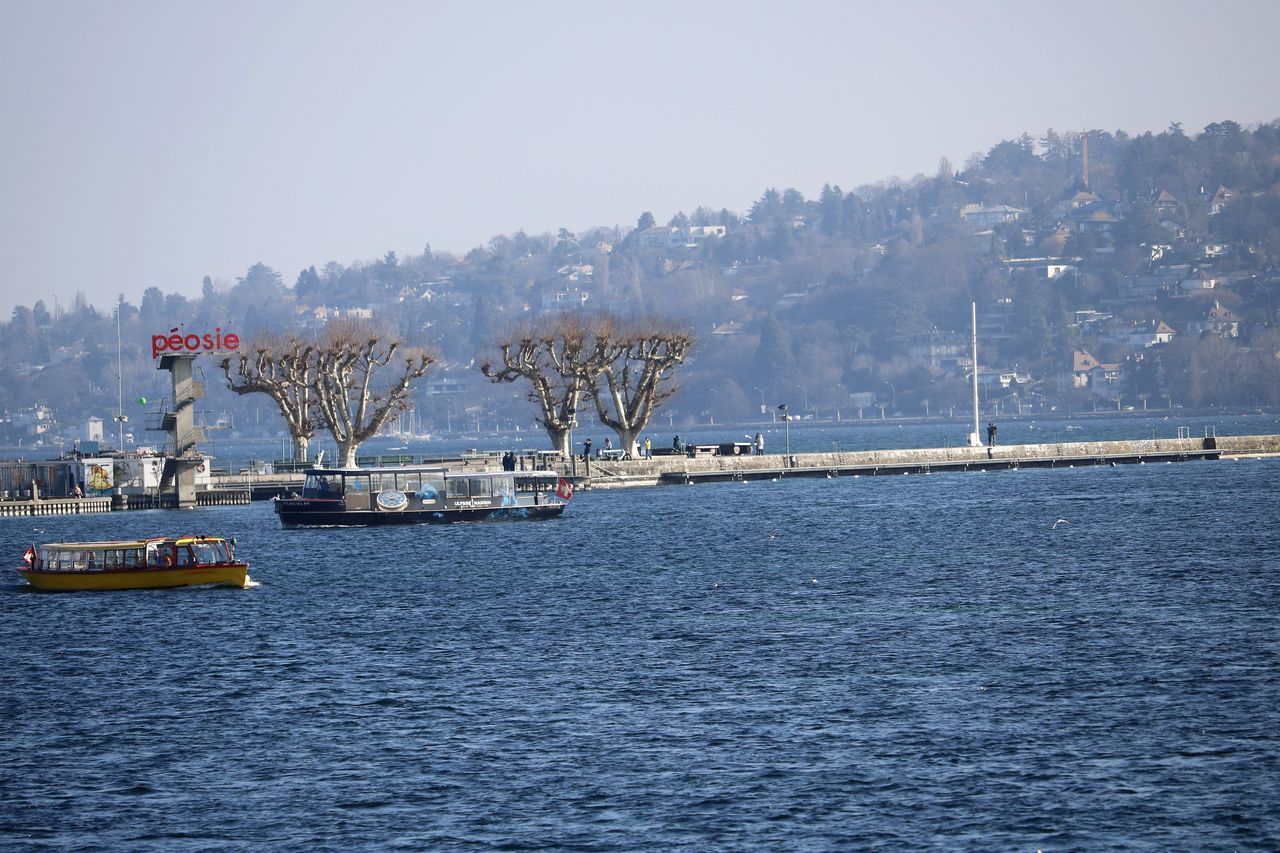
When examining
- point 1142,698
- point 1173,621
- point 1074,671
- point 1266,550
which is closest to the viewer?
point 1142,698

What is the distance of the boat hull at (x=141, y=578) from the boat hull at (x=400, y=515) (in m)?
21.5

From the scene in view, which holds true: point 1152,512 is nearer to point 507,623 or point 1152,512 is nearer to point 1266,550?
point 1266,550

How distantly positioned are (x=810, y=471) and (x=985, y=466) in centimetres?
1235

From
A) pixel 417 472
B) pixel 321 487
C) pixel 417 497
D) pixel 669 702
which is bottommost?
pixel 669 702

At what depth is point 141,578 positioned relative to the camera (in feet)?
185

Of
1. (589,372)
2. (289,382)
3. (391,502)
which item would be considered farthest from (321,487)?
(589,372)

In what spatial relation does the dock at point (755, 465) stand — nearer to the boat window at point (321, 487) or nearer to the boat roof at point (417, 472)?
the boat roof at point (417, 472)

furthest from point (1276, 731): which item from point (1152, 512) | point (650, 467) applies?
point (650, 467)

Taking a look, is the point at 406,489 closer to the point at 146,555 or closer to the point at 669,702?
the point at 146,555

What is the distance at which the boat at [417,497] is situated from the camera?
3120 inches

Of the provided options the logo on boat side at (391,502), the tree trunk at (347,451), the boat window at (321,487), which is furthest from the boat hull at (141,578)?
the tree trunk at (347,451)

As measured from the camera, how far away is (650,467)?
104500mm

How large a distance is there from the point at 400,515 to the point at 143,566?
24028 millimetres

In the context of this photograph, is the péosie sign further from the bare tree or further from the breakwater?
the breakwater
